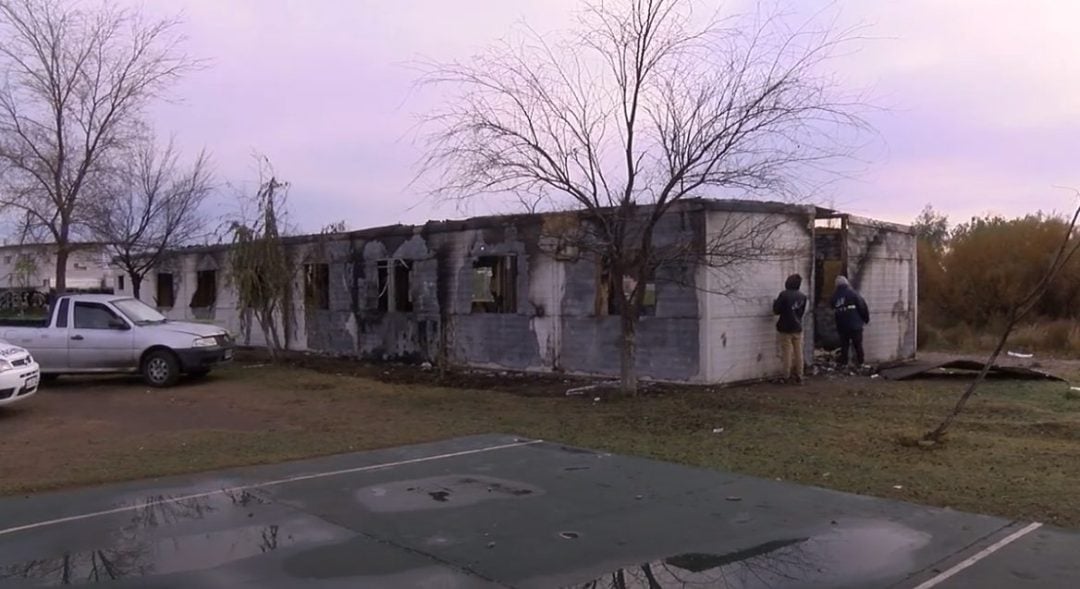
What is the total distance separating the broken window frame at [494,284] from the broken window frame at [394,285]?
6.68ft

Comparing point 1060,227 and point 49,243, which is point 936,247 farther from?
point 49,243

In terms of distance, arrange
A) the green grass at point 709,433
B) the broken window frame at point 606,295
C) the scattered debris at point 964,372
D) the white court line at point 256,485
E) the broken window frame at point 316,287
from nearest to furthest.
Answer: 1. the white court line at point 256,485
2. the green grass at point 709,433
3. the scattered debris at point 964,372
4. the broken window frame at point 606,295
5. the broken window frame at point 316,287

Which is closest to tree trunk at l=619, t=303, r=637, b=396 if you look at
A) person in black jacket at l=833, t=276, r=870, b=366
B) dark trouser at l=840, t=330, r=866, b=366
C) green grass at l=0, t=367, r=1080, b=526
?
green grass at l=0, t=367, r=1080, b=526

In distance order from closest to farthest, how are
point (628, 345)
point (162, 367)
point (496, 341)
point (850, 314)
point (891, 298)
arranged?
point (628, 345)
point (162, 367)
point (850, 314)
point (496, 341)
point (891, 298)

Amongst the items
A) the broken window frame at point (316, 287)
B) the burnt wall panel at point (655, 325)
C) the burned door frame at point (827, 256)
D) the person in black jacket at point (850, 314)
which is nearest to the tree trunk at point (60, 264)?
the broken window frame at point (316, 287)

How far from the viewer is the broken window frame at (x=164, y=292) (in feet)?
89.9

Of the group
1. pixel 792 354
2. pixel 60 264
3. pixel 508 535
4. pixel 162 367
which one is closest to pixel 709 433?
pixel 508 535

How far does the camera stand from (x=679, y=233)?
14734 millimetres

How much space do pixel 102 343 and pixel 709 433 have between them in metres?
11.1

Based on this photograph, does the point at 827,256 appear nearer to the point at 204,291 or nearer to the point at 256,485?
the point at 256,485

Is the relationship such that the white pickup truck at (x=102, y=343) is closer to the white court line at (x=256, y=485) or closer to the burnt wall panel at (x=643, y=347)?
the burnt wall panel at (x=643, y=347)

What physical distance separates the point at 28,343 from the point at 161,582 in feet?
40.6

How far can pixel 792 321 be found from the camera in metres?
14.8

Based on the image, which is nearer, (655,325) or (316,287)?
(655,325)
